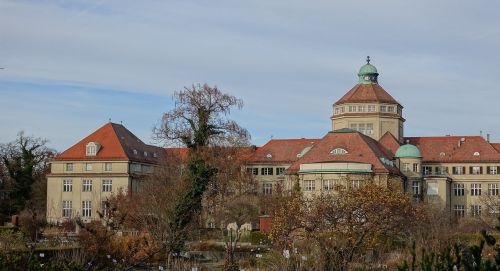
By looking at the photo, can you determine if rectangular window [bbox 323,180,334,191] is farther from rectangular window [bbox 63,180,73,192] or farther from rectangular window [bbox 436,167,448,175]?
rectangular window [bbox 63,180,73,192]

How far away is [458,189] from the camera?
71688mm

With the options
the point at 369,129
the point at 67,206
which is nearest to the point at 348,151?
the point at 369,129

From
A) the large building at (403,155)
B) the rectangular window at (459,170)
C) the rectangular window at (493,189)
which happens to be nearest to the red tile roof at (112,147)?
the large building at (403,155)

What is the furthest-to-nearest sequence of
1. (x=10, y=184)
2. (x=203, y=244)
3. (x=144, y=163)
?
(x=144, y=163) → (x=10, y=184) → (x=203, y=244)

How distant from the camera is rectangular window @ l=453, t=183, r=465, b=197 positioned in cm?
7150

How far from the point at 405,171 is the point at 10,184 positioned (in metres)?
34.0

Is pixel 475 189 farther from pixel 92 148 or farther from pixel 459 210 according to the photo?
pixel 92 148

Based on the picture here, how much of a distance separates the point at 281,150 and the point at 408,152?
42.6 ft

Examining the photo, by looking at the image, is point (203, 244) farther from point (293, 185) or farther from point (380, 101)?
point (380, 101)

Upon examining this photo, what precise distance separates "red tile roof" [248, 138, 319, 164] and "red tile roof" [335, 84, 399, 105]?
18.4 feet

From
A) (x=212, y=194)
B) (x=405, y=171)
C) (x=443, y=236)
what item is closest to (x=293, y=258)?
(x=443, y=236)

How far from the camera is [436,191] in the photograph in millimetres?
69500

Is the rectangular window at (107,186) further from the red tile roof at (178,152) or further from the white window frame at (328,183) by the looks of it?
the white window frame at (328,183)

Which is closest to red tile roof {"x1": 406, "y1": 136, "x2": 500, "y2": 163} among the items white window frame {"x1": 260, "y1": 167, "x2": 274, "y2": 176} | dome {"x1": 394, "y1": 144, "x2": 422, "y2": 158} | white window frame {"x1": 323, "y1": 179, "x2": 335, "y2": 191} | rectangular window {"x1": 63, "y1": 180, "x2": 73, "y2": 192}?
dome {"x1": 394, "y1": 144, "x2": 422, "y2": 158}
